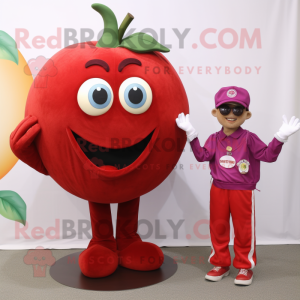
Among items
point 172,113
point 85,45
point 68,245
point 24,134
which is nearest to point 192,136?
point 172,113

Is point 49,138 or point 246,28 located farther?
point 246,28

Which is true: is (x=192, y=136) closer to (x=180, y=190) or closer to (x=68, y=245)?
(x=180, y=190)

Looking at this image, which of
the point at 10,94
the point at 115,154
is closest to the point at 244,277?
the point at 115,154

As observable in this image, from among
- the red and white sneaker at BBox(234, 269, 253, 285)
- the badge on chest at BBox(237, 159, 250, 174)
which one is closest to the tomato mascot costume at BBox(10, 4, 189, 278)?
the badge on chest at BBox(237, 159, 250, 174)

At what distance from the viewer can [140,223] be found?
3.21 meters

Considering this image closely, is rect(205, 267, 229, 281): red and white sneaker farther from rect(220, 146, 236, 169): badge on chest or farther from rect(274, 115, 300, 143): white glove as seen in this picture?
rect(274, 115, 300, 143): white glove

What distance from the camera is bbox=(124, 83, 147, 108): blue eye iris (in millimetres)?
1966

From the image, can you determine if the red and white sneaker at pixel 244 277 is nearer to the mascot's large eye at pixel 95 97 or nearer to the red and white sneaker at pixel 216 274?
the red and white sneaker at pixel 216 274

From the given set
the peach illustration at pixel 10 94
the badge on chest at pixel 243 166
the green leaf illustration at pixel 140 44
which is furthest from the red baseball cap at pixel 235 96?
the peach illustration at pixel 10 94

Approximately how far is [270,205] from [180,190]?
786mm

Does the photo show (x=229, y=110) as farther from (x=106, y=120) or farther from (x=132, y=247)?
(x=132, y=247)

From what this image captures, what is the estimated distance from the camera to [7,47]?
310 cm

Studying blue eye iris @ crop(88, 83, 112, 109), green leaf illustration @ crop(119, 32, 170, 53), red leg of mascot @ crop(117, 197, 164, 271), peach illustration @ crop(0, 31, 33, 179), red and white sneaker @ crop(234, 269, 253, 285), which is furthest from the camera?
peach illustration @ crop(0, 31, 33, 179)

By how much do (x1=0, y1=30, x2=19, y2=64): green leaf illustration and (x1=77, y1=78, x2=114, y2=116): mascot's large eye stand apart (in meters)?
1.45
